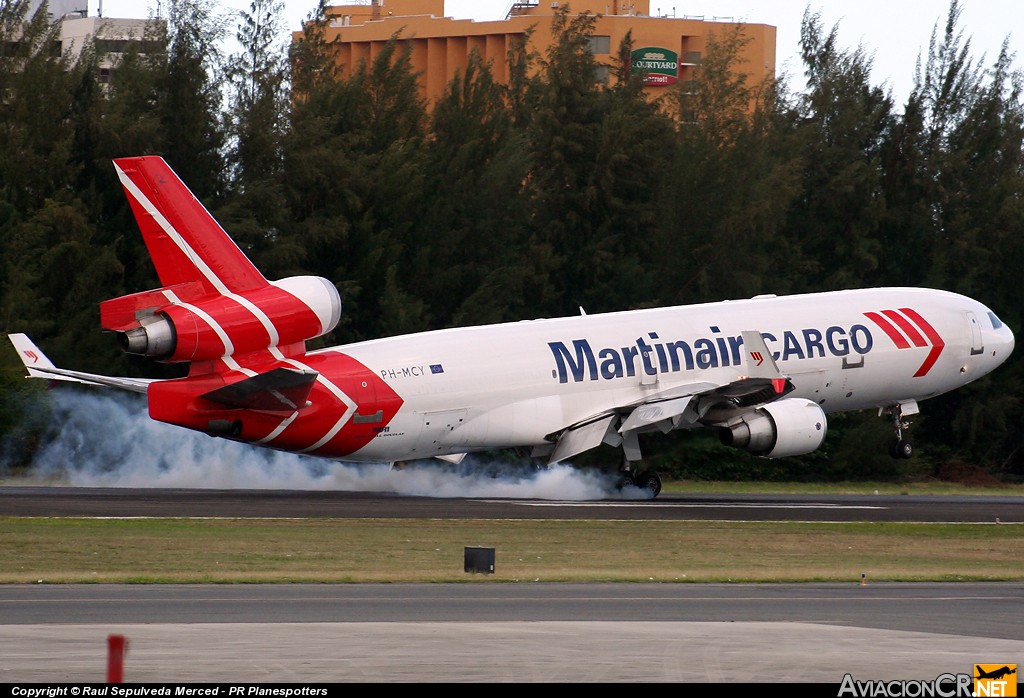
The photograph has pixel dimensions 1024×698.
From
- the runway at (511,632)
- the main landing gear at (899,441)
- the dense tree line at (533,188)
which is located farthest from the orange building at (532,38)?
the runway at (511,632)

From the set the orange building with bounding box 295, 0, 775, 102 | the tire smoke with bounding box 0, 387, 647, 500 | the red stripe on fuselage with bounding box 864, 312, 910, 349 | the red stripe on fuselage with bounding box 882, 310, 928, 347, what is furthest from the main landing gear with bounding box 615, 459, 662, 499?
the orange building with bounding box 295, 0, 775, 102

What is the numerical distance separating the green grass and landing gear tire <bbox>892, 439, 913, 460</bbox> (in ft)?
33.3

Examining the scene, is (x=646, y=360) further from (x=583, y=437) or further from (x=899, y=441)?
(x=899, y=441)

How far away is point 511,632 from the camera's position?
17.1 metres

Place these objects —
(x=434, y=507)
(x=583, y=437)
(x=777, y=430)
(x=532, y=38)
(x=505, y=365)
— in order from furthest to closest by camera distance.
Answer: (x=532, y=38) → (x=583, y=437) → (x=777, y=430) → (x=505, y=365) → (x=434, y=507)

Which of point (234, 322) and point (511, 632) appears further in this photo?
point (234, 322)

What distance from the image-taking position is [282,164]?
63625mm

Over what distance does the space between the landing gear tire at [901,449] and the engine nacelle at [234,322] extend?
60.6ft

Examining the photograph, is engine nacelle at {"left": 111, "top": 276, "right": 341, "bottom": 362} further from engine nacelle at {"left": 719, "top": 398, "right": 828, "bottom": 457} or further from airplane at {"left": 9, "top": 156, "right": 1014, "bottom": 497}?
engine nacelle at {"left": 719, "top": 398, "right": 828, "bottom": 457}

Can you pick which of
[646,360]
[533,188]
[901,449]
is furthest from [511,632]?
[533,188]


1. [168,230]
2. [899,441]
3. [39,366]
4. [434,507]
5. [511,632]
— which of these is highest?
[168,230]

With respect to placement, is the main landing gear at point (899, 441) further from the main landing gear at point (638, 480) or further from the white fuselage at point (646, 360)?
→ the main landing gear at point (638, 480)

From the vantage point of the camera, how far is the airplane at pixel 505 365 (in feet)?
114

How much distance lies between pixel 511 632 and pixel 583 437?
24.0m
